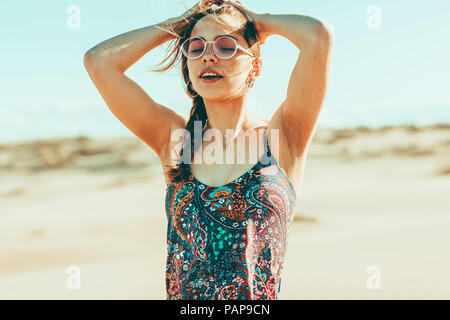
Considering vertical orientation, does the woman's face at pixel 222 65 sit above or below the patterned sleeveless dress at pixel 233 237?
above

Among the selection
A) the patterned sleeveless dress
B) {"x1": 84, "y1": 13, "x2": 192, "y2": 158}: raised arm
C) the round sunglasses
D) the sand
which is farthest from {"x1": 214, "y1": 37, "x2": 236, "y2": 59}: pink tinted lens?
the sand

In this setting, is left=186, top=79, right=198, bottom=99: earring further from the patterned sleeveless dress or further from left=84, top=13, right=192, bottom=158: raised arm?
the patterned sleeveless dress

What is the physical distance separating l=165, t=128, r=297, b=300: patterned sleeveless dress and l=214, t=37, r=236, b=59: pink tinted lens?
568mm

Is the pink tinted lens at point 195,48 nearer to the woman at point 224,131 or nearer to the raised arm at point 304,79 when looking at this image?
the woman at point 224,131

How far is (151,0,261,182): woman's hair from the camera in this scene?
2.90 m

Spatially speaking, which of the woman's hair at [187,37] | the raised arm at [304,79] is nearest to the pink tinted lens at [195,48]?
the woman's hair at [187,37]

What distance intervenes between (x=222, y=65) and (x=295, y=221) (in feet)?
32.9

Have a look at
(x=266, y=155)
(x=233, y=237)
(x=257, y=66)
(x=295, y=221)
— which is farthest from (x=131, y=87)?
(x=295, y=221)

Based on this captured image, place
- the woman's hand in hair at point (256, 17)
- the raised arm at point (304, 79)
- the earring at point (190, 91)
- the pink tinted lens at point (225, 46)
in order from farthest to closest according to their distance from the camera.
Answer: the earring at point (190, 91)
the woman's hand in hair at point (256, 17)
the pink tinted lens at point (225, 46)
the raised arm at point (304, 79)

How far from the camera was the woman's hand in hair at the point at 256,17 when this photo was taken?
3.00 meters

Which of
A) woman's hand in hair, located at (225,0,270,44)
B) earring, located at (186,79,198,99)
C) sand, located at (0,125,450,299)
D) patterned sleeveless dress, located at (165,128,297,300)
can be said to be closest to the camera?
patterned sleeveless dress, located at (165,128,297,300)

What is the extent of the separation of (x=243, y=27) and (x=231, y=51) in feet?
0.62

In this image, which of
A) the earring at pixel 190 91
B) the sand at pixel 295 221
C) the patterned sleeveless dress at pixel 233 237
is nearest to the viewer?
the patterned sleeveless dress at pixel 233 237

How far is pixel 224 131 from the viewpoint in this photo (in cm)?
304
